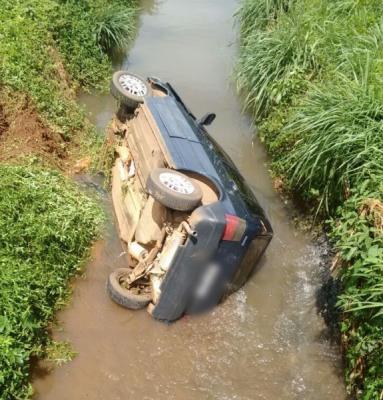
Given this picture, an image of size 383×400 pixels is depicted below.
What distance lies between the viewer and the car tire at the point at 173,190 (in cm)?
484

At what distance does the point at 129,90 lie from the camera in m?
7.13

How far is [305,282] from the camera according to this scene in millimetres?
6332

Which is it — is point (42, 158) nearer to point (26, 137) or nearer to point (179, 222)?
point (26, 137)

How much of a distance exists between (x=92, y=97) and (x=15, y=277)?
5.30 metres

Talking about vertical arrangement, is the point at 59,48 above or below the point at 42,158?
above

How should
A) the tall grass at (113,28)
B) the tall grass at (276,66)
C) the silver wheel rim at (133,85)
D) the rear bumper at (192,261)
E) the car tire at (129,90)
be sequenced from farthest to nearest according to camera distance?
the tall grass at (113,28)
the tall grass at (276,66)
the silver wheel rim at (133,85)
the car tire at (129,90)
the rear bumper at (192,261)

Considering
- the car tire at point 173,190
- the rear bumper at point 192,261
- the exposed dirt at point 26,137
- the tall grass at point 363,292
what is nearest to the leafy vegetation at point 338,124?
the tall grass at point 363,292

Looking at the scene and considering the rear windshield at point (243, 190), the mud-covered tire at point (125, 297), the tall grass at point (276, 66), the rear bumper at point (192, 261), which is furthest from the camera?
the tall grass at point (276, 66)

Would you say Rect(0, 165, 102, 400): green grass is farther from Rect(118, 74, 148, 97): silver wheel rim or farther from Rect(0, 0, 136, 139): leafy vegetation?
Rect(0, 0, 136, 139): leafy vegetation

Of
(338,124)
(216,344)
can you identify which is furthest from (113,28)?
(216,344)

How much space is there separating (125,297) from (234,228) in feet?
4.38

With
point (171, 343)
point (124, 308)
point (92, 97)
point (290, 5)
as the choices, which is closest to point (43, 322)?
point (124, 308)

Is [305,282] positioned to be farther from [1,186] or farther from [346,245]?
[1,186]

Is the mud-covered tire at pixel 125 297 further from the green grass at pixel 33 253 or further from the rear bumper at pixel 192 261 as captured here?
the green grass at pixel 33 253
